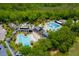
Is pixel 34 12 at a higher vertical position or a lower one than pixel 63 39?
higher

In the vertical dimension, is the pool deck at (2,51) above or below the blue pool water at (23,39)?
below

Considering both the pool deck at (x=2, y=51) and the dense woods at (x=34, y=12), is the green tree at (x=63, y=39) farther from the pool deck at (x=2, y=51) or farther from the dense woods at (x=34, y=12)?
the pool deck at (x=2, y=51)

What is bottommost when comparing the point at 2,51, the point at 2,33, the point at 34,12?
the point at 2,51

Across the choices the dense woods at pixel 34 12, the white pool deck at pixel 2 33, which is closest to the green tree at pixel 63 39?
the dense woods at pixel 34 12

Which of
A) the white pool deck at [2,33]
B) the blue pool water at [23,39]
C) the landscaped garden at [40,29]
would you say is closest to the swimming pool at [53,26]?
the landscaped garden at [40,29]

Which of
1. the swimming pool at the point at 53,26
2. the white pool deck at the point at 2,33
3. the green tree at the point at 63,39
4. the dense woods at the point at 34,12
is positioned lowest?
the green tree at the point at 63,39

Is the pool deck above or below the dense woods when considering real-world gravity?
below

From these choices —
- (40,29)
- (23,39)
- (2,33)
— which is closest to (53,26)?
(40,29)

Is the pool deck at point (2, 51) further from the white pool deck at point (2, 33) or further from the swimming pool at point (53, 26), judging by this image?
the swimming pool at point (53, 26)

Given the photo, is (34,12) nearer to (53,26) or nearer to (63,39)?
(53,26)

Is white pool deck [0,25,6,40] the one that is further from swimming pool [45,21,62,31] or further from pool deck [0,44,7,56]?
swimming pool [45,21,62,31]

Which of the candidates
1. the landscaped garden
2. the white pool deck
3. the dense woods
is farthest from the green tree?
the white pool deck

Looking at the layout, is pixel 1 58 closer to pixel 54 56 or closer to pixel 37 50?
pixel 37 50
